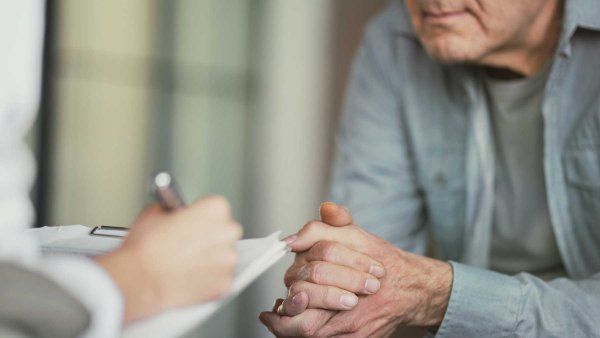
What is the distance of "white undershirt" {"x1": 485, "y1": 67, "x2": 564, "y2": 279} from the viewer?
165cm

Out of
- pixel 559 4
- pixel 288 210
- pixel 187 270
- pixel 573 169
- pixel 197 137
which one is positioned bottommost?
pixel 288 210

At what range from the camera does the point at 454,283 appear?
4.06ft

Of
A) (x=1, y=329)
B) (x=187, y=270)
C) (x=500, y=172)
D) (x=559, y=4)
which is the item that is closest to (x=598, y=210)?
(x=500, y=172)

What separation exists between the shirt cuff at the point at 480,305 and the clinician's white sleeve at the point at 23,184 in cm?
71

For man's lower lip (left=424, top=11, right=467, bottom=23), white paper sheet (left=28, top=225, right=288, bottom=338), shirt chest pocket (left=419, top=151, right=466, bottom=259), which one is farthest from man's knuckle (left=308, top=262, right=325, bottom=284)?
shirt chest pocket (left=419, top=151, right=466, bottom=259)

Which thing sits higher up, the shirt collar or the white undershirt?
the shirt collar

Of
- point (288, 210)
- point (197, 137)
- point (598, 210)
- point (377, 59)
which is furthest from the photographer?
point (288, 210)

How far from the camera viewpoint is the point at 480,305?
1238mm

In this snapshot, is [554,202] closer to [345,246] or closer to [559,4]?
[559,4]

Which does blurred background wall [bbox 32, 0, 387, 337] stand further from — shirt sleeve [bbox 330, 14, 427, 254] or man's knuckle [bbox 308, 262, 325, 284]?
man's knuckle [bbox 308, 262, 325, 284]

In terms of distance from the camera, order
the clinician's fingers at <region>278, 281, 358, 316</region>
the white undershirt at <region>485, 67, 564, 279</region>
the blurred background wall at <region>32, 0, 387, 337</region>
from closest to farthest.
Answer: the clinician's fingers at <region>278, 281, 358, 316</region> → the white undershirt at <region>485, 67, 564, 279</region> → the blurred background wall at <region>32, 0, 387, 337</region>

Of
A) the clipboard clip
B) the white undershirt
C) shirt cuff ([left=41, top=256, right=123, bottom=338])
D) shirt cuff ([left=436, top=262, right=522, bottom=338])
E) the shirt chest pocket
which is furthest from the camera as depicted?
the shirt chest pocket

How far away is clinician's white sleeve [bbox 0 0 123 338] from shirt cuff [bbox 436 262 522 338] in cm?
71

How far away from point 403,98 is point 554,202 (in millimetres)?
425
